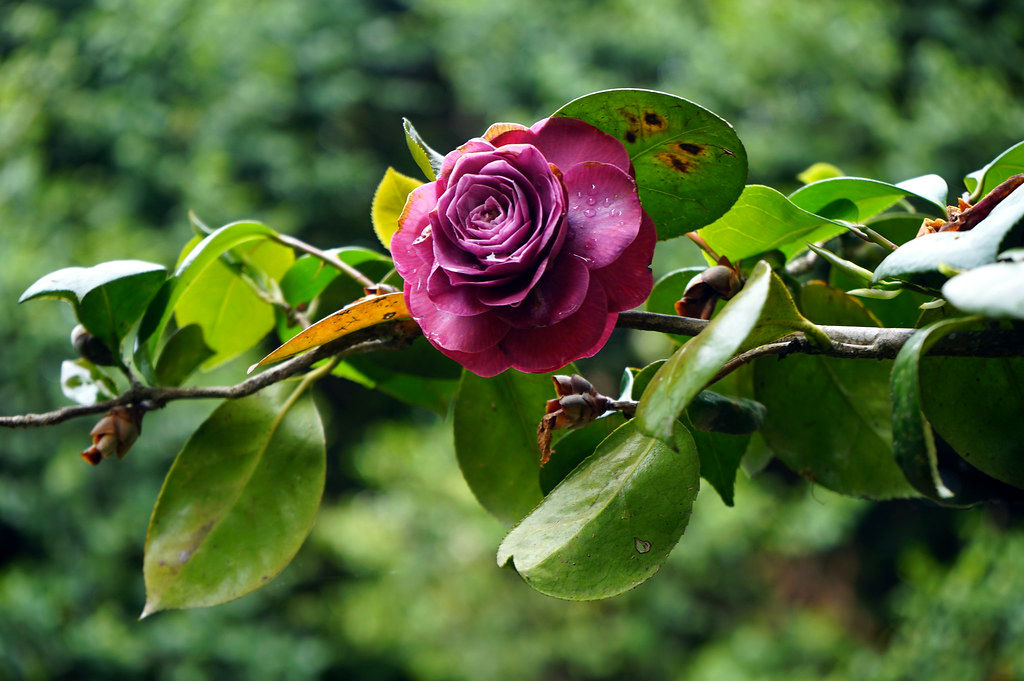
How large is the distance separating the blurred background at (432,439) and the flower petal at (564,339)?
62.6 inches

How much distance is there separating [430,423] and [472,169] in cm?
289

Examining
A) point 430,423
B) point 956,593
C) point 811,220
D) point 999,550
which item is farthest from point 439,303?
point 430,423

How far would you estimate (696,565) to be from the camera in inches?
96.0

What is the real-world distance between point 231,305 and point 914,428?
0.33 meters

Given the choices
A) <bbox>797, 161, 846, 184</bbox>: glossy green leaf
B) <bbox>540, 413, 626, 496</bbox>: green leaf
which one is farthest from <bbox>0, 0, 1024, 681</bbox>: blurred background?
<bbox>540, 413, 626, 496</bbox>: green leaf

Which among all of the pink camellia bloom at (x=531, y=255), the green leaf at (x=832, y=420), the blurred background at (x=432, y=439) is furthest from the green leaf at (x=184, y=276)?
the blurred background at (x=432, y=439)

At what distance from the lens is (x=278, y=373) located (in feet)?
1.03

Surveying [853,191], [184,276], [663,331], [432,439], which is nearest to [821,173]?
[853,191]

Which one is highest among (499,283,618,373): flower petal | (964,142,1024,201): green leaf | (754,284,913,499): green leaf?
(499,283,618,373): flower petal

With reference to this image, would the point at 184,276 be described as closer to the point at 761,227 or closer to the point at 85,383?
the point at 85,383

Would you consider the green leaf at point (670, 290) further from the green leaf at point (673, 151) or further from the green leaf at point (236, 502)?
the green leaf at point (236, 502)

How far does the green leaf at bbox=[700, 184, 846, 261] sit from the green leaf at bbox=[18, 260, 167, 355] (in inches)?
8.8

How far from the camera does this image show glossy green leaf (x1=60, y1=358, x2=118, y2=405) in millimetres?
354

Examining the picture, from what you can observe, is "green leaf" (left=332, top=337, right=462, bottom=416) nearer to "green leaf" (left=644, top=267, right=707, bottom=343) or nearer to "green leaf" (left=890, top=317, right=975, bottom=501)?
"green leaf" (left=644, top=267, right=707, bottom=343)
